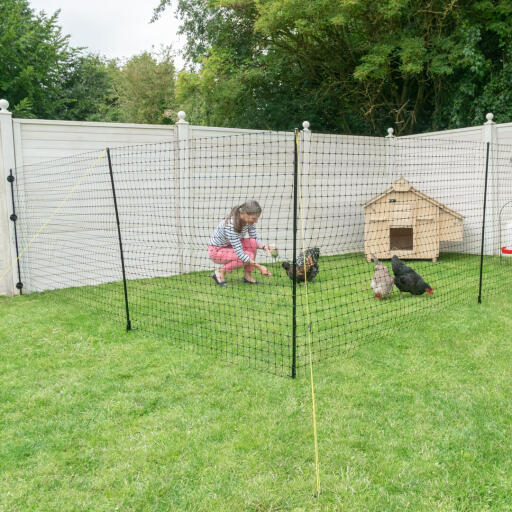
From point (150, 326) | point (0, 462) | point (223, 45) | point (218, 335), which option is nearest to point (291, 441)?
point (0, 462)

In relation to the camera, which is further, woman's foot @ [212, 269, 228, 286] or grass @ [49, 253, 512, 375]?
woman's foot @ [212, 269, 228, 286]

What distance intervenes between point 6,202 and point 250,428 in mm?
4323

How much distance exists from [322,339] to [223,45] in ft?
36.3

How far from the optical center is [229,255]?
5301mm

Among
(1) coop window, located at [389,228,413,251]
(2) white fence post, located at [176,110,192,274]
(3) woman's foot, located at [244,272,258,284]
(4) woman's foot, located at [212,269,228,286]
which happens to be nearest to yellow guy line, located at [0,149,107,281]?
(2) white fence post, located at [176,110,192,274]

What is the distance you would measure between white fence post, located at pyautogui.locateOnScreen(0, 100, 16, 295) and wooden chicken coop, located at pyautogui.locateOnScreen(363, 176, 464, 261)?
16.0 ft

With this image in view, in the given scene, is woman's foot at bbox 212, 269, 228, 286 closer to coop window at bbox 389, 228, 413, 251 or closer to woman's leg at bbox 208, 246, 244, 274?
woman's leg at bbox 208, 246, 244, 274

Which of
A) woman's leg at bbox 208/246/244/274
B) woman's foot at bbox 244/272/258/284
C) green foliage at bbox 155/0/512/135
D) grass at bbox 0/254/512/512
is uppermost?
green foliage at bbox 155/0/512/135

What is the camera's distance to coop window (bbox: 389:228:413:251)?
758 centimetres

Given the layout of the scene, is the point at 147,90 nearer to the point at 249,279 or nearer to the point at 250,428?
the point at 249,279

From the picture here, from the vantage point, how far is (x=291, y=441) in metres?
2.07

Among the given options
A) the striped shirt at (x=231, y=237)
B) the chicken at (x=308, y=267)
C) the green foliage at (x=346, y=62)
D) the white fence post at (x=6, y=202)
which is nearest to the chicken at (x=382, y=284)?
the chicken at (x=308, y=267)

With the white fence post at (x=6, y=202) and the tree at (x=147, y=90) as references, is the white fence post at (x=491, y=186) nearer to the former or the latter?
the white fence post at (x=6, y=202)

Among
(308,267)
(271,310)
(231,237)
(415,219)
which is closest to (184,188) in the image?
(231,237)
